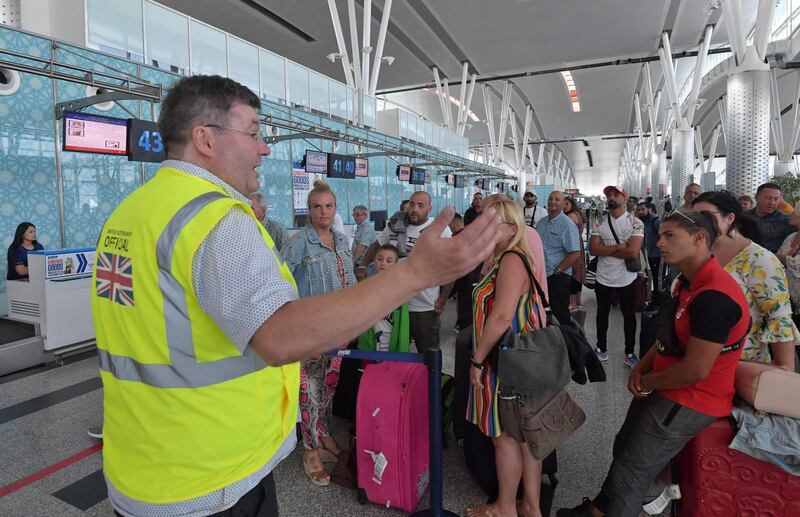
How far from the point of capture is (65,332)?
5.81 metres

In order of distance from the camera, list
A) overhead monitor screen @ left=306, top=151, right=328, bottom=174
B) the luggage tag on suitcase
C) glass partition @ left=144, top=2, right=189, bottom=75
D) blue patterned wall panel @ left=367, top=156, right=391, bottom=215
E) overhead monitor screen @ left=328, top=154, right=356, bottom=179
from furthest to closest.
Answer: blue patterned wall panel @ left=367, top=156, right=391, bottom=215, overhead monitor screen @ left=328, top=154, right=356, bottom=179, overhead monitor screen @ left=306, top=151, right=328, bottom=174, glass partition @ left=144, top=2, right=189, bottom=75, the luggage tag on suitcase

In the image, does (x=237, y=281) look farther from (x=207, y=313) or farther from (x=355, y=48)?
(x=355, y=48)

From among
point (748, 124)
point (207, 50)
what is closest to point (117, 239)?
point (748, 124)

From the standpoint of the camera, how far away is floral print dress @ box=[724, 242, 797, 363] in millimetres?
2445

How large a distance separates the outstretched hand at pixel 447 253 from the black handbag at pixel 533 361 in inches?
58.4

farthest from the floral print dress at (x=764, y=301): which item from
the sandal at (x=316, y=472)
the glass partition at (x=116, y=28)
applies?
the glass partition at (x=116, y=28)

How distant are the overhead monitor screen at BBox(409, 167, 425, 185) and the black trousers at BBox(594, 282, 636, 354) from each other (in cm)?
1260

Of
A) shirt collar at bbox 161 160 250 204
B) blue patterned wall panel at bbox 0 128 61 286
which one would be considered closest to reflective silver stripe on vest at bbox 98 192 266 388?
shirt collar at bbox 161 160 250 204

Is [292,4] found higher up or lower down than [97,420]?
higher up

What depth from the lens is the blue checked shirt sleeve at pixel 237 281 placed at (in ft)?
2.83

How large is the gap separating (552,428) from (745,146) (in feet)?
31.8

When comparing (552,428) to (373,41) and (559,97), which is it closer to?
(373,41)

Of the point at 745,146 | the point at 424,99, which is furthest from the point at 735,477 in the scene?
the point at 424,99

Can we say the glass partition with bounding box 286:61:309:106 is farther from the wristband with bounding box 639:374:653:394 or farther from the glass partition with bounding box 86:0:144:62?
the wristband with bounding box 639:374:653:394
